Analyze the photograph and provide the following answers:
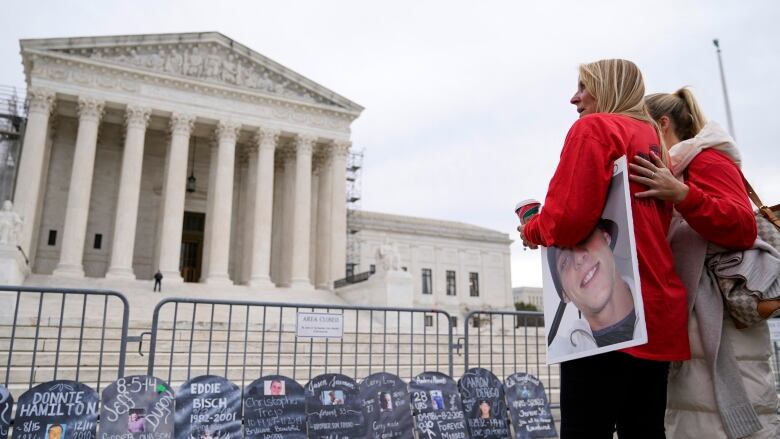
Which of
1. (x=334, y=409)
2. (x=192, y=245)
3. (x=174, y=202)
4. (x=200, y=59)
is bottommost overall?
(x=334, y=409)

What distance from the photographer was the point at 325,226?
30719mm

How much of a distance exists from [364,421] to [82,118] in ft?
81.7

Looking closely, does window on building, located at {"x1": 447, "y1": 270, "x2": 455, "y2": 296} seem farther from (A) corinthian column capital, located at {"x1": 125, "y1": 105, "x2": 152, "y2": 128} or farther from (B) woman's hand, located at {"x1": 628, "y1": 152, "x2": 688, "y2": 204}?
(B) woman's hand, located at {"x1": 628, "y1": 152, "x2": 688, "y2": 204}

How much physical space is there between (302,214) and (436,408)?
23.9 m

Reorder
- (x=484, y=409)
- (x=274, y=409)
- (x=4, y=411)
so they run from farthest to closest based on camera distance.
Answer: (x=484, y=409), (x=274, y=409), (x=4, y=411)

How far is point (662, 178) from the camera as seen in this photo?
2.69m

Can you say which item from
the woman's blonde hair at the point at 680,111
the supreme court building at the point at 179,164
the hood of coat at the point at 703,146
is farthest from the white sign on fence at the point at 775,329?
the supreme court building at the point at 179,164

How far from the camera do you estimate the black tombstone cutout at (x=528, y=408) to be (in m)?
6.55

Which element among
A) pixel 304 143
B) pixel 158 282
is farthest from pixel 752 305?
pixel 304 143

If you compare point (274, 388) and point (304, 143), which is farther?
point (304, 143)

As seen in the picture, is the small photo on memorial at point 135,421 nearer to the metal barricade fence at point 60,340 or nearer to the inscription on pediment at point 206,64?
the metal barricade fence at point 60,340

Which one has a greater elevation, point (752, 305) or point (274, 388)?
point (752, 305)

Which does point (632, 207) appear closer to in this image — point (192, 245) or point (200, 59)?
point (200, 59)

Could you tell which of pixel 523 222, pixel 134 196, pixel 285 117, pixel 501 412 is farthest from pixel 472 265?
pixel 523 222
